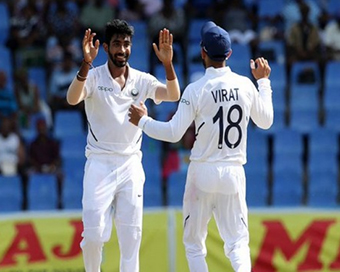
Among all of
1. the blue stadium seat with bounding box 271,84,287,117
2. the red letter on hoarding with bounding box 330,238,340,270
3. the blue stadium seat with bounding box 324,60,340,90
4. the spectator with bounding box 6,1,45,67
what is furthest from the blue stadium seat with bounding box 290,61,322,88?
the red letter on hoarding with bounding box 330,238,340,270

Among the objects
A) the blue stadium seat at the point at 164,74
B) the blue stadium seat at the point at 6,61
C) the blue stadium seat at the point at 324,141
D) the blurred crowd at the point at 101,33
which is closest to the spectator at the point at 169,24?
the blurred crowd at the point at 101,33

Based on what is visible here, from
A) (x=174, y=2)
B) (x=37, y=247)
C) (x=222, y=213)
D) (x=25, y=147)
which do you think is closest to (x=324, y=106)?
(x=174, y=2)

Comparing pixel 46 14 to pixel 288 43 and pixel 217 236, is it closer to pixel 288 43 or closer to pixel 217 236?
pixel 288 43

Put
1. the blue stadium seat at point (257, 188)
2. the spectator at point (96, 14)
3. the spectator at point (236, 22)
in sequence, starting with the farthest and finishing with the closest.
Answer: the spectator at point (96, 14)
the spectator at point (236, 22)
the blue stadium seat at point (257, 188)

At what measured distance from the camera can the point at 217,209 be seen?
8.55 m

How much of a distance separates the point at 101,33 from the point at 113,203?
813 cm

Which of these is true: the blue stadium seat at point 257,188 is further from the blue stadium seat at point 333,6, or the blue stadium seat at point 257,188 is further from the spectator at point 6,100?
the blue stadium seat at point 333,6

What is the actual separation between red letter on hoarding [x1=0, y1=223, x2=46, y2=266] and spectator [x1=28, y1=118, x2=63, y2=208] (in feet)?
11.8

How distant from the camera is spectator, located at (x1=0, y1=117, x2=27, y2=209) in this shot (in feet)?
48.1

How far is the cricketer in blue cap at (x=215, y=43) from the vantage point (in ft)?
27.5

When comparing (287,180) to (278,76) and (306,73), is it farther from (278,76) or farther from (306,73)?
(306,73)

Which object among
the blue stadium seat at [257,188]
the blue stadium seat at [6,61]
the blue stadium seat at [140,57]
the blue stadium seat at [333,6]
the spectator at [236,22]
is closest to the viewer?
the blue stadium seat at [257,188]

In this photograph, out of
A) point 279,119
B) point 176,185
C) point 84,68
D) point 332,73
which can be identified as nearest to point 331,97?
point 332,73

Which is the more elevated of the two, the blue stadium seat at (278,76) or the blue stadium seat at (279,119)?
the blue stadium seat at (278,76)
